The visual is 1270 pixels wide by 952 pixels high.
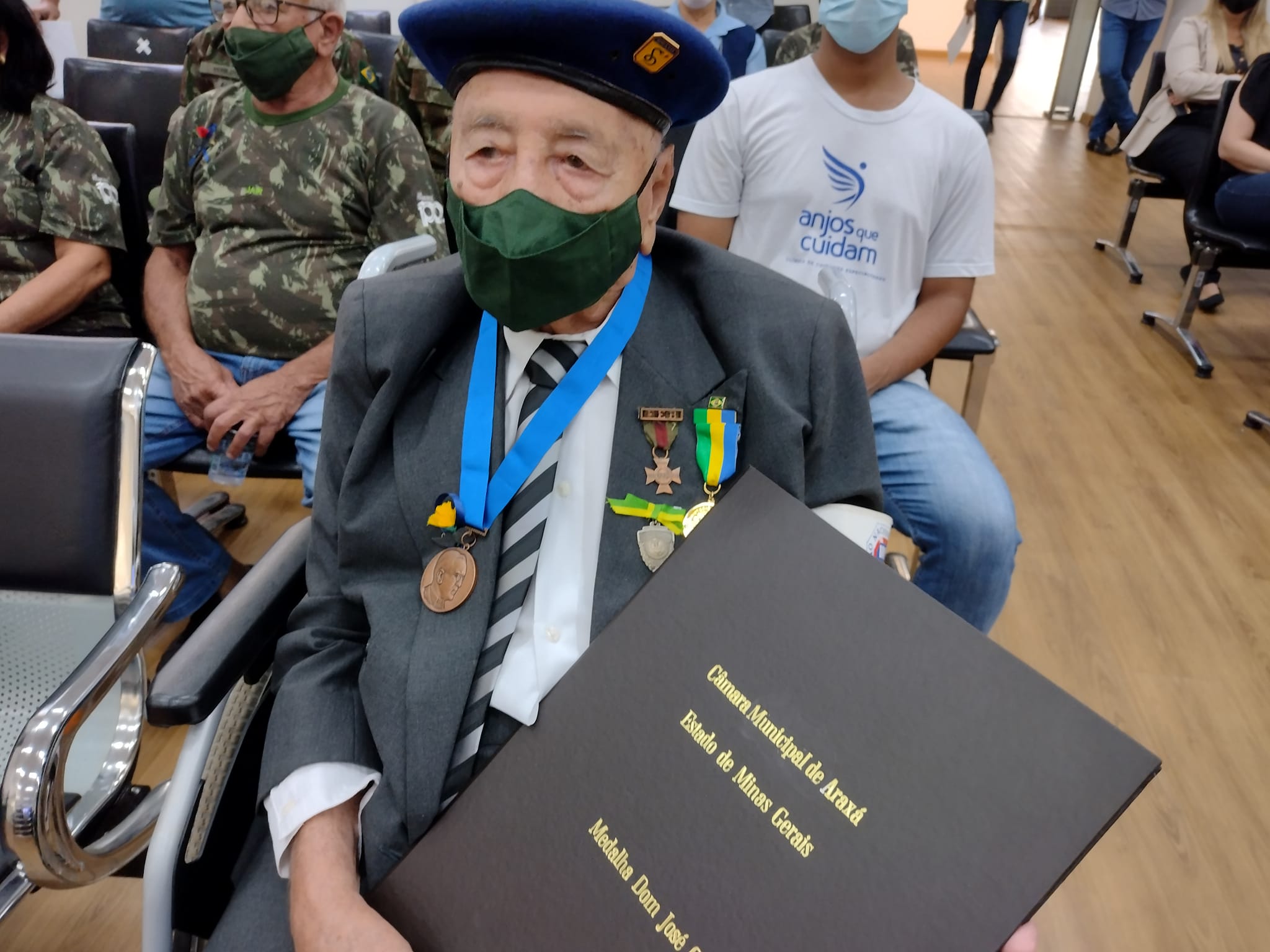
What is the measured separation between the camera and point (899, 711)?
69 centimetres

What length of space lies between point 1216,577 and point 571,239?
7.62ft

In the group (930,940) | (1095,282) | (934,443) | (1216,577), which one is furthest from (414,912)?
(1095,282)

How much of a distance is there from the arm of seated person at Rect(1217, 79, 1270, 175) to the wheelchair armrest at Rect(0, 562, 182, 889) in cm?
376

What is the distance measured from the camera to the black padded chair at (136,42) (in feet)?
12.9

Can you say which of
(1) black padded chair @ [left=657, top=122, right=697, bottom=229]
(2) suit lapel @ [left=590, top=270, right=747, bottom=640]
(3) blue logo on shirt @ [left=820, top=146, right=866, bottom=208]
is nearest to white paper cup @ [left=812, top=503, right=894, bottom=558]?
(2) suit lapel @ [left=590, top=270, right=747, bottom=640]

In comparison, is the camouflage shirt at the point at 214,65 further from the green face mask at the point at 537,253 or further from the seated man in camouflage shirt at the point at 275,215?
the green face mask at the point at 537,253

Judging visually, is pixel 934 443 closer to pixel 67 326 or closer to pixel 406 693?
pixel 406 693

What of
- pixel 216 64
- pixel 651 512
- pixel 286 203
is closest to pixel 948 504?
pixel 651 512

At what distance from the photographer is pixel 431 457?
954 mm

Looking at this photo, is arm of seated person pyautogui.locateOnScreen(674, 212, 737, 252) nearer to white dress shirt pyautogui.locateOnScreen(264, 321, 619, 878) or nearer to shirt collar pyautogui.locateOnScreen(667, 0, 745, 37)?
white dress shirt pyautogui.locateOnScreen(264, 321, 619, 878)

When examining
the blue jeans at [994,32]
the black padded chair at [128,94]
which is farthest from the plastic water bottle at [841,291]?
the blue jeans at [994,32]

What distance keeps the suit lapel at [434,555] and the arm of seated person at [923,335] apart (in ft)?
3.09

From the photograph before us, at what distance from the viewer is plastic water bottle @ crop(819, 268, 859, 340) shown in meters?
1.64

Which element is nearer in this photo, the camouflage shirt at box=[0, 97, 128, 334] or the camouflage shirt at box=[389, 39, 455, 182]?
the camouflage shirt at box=[0, 97, 128, 334]
